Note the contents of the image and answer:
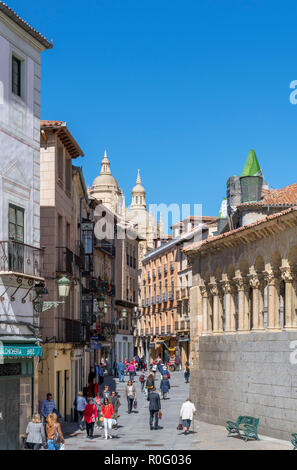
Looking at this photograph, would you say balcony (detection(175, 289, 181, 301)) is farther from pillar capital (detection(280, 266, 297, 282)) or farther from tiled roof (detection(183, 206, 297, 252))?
pillar capital (detection(280, 266, 297, 282))

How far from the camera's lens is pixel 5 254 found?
2038 cm

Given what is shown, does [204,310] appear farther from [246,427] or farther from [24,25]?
[24,25]

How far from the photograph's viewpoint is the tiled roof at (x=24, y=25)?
2070 cm

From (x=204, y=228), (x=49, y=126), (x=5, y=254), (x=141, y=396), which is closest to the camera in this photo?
(x=5, y=254)

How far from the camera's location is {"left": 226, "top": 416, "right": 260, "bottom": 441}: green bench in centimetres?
2434

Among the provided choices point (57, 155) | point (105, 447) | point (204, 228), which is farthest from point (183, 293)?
point (105, 447)

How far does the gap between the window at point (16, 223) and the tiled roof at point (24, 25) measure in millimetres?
4536

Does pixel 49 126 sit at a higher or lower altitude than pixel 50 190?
higher

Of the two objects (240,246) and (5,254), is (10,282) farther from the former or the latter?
(240,246)

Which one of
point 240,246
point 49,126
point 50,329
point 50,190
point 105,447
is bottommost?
point 105,447

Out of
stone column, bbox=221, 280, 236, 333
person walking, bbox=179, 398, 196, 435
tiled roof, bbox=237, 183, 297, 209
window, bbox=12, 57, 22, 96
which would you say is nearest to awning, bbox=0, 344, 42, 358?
window, bbox=12, 57, 22, 96

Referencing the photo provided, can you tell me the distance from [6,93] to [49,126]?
8677mm

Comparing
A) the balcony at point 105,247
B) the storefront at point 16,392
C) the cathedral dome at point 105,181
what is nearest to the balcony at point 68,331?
the storefront at point 16,392

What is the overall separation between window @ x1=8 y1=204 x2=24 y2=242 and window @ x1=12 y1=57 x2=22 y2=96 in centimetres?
296
